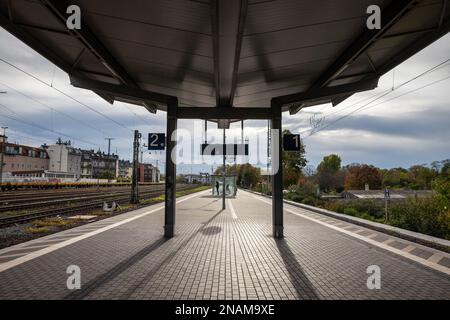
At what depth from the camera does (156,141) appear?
1075cm

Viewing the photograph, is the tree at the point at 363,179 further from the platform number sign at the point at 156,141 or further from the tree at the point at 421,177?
the platform number sign at the point at 156,141

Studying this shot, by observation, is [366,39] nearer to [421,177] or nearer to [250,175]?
[250,175]

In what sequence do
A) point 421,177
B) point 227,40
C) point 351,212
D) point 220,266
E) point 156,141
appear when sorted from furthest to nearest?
point 421,177
point 351,212
point 156,141
point 220,266
point 227,40

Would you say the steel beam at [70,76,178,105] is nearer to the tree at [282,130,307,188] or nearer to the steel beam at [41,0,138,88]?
the steel beam at [41,0,138,88]

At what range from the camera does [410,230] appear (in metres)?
11.4

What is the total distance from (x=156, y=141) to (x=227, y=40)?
18.5 feet

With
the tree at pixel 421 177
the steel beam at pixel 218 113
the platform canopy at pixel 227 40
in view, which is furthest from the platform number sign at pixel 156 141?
the tree at pixel 421 177

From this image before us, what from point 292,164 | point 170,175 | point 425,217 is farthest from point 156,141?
point 292,164

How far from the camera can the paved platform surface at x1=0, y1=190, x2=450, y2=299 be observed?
16.8ft

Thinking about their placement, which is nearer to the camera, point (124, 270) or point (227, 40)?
point (227, 40)

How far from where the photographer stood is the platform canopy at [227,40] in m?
5.15

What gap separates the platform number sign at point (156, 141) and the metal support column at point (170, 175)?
2.25ft

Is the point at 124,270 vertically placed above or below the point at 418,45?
below

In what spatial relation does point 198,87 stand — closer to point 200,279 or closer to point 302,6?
point 302,6
